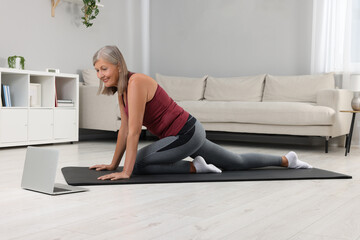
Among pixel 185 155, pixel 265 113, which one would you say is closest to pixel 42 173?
pixel 185 155

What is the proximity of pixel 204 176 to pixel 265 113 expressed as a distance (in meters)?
1.96

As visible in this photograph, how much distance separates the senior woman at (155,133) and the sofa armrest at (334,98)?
154cm

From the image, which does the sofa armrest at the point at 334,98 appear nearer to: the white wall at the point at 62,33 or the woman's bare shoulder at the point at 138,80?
the woman's bare shoulder at the point at 138,80

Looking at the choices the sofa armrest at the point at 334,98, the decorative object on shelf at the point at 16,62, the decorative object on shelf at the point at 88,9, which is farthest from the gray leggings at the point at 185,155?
the decorative object on shelf at the point at 88,9

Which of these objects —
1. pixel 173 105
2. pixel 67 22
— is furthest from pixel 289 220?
pixel 67 22

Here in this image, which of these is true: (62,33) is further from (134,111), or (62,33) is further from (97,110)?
(134,111)

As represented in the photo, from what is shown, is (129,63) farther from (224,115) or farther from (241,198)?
(241,198)

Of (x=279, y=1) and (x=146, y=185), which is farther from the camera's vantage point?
(x=279, y=1)

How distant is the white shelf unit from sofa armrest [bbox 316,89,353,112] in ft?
8.01

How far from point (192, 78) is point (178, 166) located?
9.93 ft

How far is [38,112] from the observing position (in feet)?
13.8

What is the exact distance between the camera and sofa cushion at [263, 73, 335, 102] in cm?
459

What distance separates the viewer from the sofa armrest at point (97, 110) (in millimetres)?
4699

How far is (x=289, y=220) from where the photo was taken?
1.54m
